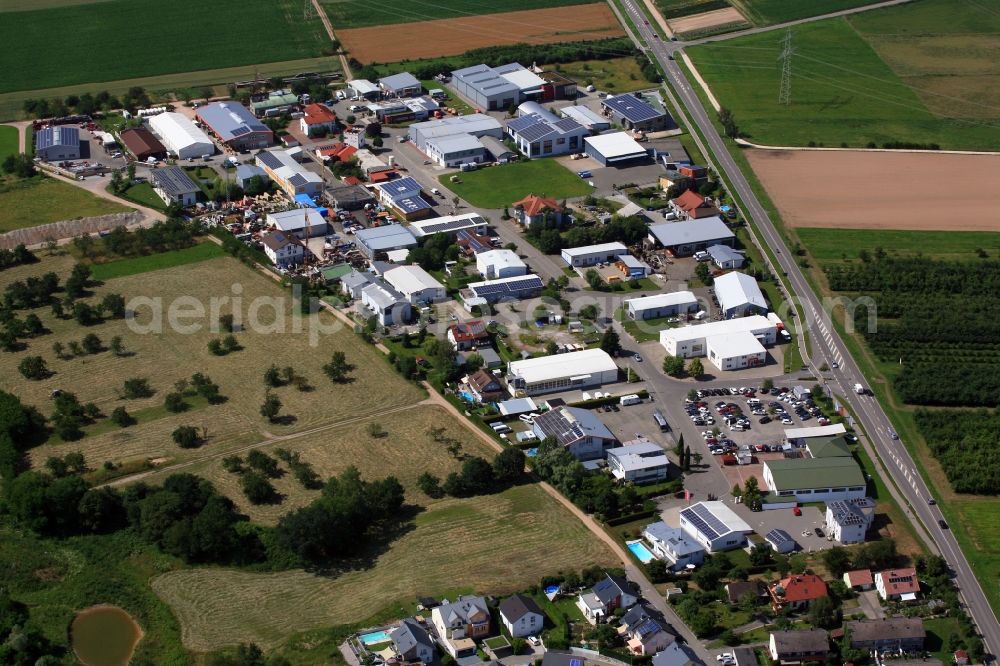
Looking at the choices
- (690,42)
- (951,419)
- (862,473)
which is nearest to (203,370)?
(862,473)

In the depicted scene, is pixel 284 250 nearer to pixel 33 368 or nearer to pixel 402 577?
pixel 33 368

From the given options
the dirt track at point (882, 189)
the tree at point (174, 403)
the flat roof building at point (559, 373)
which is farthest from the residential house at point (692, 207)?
the tree at point (174, 403)

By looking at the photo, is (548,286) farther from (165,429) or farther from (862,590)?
(862,590)

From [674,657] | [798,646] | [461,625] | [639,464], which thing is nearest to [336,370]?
[639,464]

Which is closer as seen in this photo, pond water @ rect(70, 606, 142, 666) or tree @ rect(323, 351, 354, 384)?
pond water @ rect(70, 606, 142, 666)

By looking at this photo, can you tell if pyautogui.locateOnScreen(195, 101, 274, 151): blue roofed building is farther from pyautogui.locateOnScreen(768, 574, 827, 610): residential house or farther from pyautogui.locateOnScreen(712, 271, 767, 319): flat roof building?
pyautogui.locateOnScreen(768, 574, 827, 610): residential house

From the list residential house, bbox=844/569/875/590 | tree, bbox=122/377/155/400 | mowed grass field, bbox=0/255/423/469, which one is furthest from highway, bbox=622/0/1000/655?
tree, bbox=122/377/155/400

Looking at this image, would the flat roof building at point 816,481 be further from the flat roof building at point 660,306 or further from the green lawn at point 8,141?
the green lawn at point 8,141
